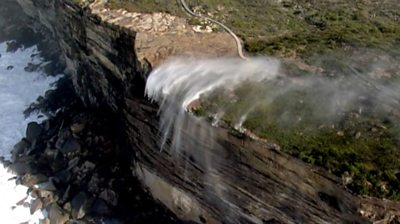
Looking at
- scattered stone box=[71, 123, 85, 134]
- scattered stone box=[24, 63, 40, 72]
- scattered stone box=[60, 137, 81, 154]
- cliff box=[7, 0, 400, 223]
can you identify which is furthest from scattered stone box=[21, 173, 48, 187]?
scattered stone box=[24, 63, 40, 72]

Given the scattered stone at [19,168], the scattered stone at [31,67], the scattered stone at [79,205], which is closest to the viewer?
the scattered stone at [79,205]

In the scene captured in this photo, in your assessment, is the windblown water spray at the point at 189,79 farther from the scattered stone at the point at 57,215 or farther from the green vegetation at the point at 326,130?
the scattered stone at the point at 57,215

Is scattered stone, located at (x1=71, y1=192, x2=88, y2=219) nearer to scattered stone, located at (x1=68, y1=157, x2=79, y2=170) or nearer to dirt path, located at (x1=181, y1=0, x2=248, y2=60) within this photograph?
scattered stone, located at (x1=68, y1=157, x2=79, y2=170)

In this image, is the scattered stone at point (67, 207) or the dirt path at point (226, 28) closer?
the dirt path at point (226, 28)

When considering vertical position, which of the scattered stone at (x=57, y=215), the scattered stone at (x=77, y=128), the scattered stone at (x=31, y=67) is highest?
the scattered stone at (x=77, y=128)

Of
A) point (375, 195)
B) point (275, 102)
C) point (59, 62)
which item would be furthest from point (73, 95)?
point (375, 195)

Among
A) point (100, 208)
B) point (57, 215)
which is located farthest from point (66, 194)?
point (100, 208)

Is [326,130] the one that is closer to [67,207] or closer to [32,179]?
[67,207]

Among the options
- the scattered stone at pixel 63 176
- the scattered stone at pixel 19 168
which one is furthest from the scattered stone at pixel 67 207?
the scattered stone at pixel 19 168

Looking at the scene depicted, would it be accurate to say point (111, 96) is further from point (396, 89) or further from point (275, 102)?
point (396, 89)
